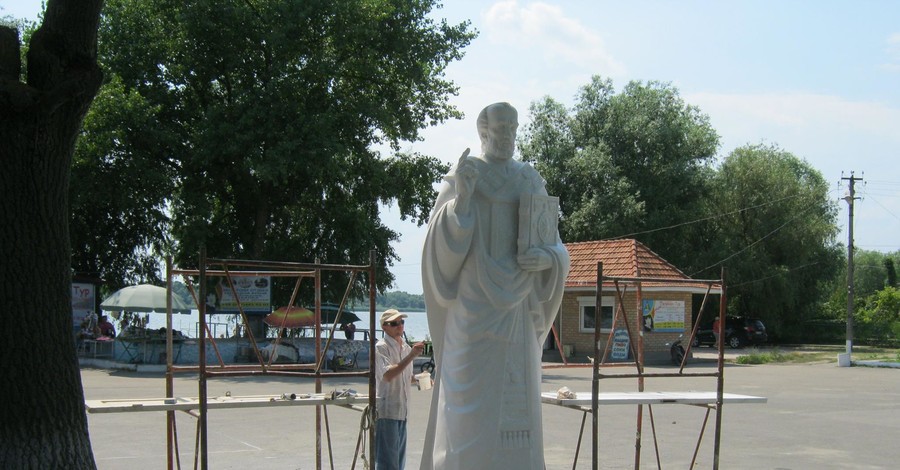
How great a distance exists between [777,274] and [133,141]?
3080cm

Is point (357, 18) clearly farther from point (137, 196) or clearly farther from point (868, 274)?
point (868, 274)

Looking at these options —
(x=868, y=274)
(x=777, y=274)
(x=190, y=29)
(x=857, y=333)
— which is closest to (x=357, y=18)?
(x=190, y=29)

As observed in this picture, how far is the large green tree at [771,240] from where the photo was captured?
44406 millimetres

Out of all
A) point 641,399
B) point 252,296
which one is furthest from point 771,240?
point 641,399

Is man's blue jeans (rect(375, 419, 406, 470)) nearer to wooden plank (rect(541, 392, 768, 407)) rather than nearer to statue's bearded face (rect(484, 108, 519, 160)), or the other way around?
wooden plank (rect(541, 392, 768, 407))

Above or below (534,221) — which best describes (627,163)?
above

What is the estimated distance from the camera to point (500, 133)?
21.9ft

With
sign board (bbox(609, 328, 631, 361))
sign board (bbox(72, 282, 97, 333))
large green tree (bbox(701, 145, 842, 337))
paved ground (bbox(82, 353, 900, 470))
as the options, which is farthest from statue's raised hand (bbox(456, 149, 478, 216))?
large green tree (bbox(701, 145, 842, 337))

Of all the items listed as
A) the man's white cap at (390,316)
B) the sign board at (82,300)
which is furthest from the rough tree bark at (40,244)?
the sign board at (82,300)

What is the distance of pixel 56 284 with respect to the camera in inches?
286

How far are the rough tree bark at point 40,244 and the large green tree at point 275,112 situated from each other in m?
18.7

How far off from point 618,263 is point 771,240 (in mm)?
16558

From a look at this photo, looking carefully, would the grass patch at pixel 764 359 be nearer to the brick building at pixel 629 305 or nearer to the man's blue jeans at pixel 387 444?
the brick building at pixel 629 305

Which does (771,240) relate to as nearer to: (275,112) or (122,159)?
(275,112)
